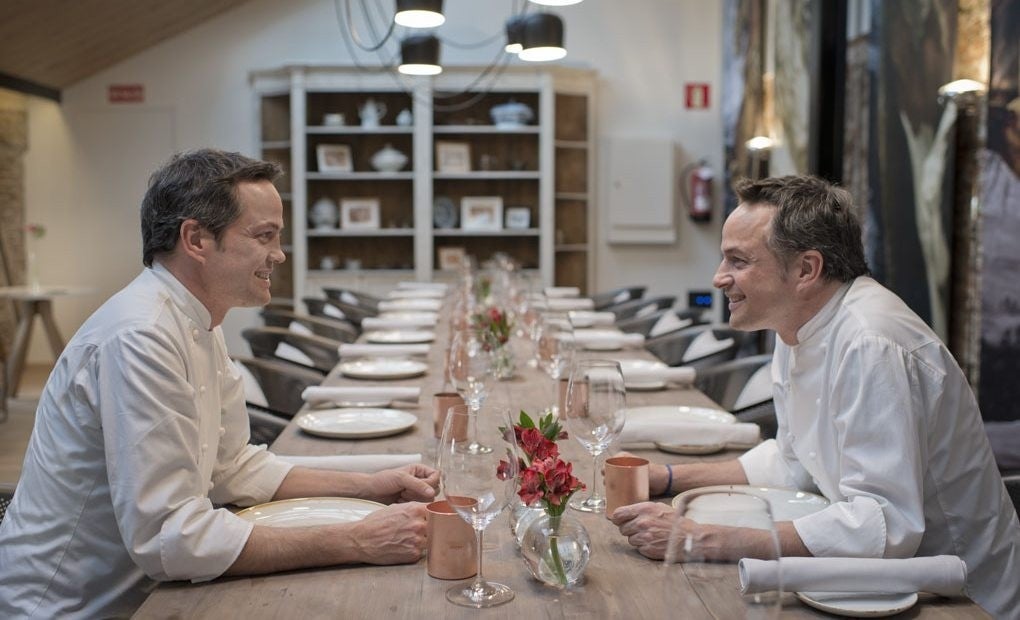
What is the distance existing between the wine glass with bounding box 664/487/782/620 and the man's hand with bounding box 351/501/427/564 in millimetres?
768

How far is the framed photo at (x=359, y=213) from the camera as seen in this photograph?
406 inches

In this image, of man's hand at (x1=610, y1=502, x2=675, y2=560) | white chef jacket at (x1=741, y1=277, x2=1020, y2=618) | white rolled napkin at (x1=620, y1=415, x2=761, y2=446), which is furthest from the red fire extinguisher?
man's hand at (x1=610, y1=502, x2=675, y2=560)

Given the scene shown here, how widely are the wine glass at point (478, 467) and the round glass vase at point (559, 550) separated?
0.07 m

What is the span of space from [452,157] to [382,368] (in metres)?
6.57

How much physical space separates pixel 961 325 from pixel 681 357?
64.7 inches

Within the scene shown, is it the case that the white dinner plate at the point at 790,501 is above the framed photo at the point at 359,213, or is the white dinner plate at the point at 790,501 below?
below

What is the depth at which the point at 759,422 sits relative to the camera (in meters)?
3.56

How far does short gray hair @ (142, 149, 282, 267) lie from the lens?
6.64ft

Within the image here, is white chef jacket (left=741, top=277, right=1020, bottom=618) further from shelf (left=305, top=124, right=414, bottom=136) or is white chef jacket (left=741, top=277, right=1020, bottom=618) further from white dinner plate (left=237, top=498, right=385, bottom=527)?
shelf (left=305, top=124, right=414, bottom=136)

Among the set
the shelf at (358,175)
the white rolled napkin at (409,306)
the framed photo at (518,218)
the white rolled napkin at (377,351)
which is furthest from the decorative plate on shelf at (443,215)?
the white rolled napkin at (377,351)

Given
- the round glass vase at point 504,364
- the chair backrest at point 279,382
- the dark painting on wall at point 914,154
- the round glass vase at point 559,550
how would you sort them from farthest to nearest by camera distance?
the dark painting on wall at point 914,154
the chair backrest at point 279,382
the round glass vase at point 504,364
the round glass vase at point 559,550

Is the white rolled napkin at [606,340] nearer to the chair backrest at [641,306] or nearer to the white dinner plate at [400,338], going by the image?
the white dinner plate at [400,338]

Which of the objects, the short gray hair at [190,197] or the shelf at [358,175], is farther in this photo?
the shelf at [358,175]

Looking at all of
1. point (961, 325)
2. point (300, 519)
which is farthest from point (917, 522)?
point (961, 325)
